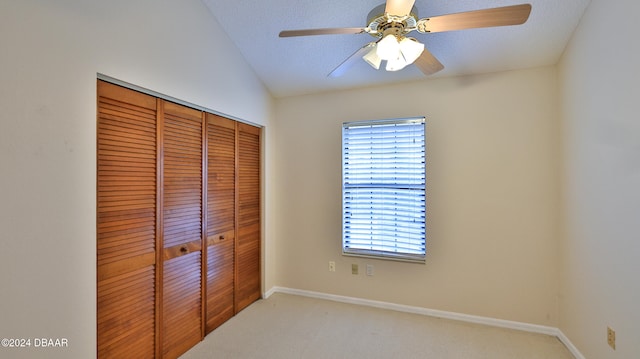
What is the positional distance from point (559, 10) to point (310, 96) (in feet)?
7.10

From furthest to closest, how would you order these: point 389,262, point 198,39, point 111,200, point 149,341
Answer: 1. point 389,262
2. point 198,39
3. point 149,341
4. point 111,200

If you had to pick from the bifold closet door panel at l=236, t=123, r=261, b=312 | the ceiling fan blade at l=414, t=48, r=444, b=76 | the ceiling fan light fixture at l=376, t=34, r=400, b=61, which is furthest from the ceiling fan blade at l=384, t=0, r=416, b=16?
the bifold closet door panel at l=236, t=123, r=261, b=312

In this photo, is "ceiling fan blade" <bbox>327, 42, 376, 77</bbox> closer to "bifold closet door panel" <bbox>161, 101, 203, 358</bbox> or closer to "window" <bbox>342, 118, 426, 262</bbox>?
"window" <bbox>342, 118, 426, 262</bbox>

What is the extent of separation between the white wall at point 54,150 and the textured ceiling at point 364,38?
0.82 meters

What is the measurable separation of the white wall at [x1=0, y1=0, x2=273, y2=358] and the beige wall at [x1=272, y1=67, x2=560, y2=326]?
1.92 meters

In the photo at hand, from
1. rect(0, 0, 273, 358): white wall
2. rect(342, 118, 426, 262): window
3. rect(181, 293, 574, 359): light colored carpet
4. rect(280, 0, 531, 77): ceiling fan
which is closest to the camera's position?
rect(0, 0, 273, 358): white wall

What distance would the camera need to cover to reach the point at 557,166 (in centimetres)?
239

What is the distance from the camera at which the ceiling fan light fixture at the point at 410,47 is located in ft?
5.09

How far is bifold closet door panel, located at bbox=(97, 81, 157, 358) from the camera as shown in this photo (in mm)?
1618

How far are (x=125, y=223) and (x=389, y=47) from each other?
1868mm

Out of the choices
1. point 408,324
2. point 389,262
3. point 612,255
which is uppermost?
point 612,255

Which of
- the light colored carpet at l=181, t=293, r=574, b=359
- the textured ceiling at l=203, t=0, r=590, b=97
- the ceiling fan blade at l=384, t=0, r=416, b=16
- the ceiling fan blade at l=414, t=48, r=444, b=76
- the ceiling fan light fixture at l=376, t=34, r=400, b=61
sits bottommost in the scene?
the light colored carpet at l=181, t=293, r=574, b=359

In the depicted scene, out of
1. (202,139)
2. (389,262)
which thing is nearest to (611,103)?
(389,262)

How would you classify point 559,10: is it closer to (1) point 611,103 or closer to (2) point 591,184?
(1) point 611,103
